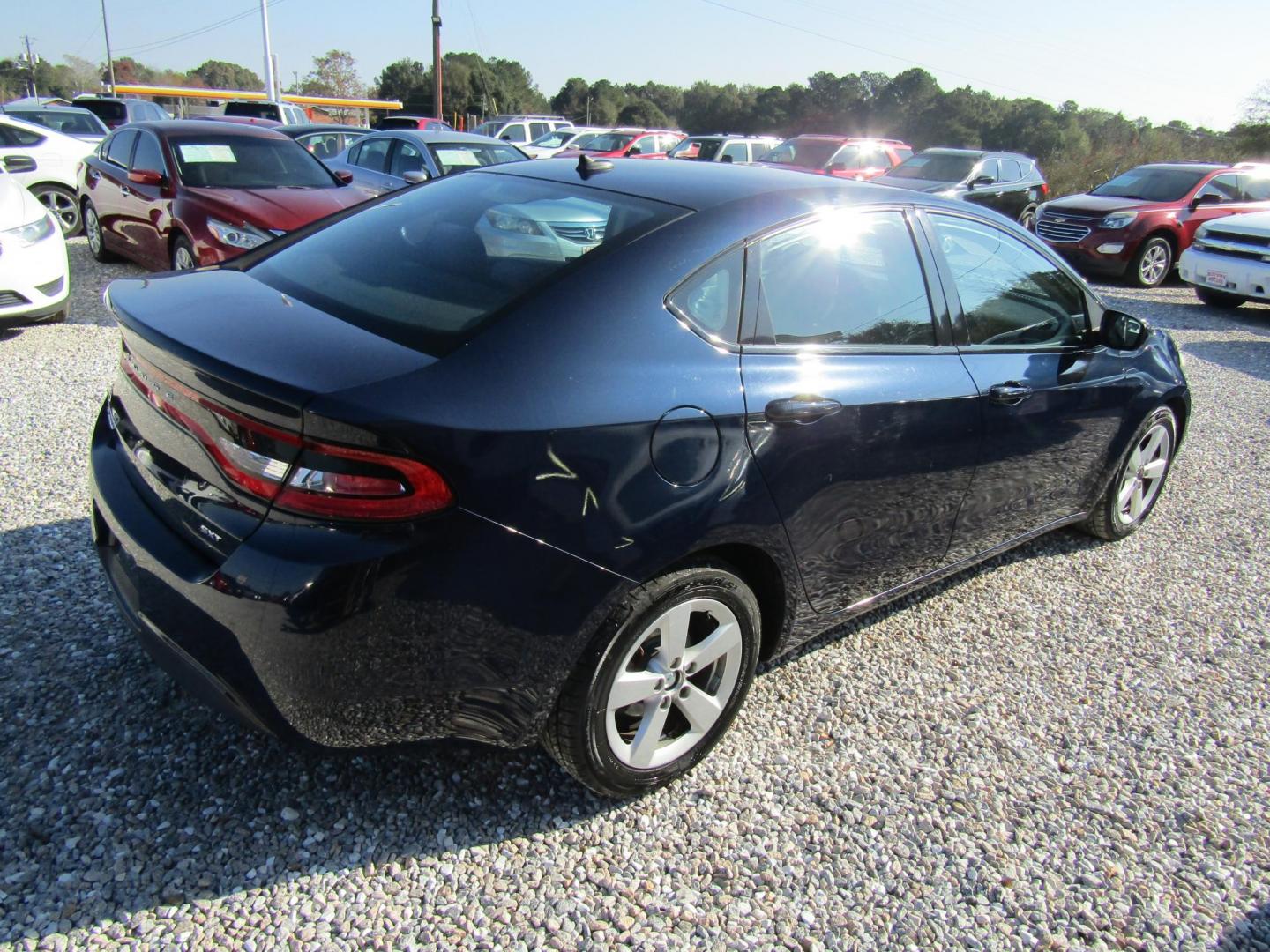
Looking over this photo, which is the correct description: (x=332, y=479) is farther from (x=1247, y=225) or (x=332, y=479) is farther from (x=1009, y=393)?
(x=1247, y=225)

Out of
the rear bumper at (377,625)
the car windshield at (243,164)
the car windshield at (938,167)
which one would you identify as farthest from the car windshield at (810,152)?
the rear bumper at (377,625)

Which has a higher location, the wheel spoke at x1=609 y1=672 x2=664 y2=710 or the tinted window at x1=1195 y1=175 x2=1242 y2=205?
the tinted window at x1=1195 y1=175 x2=1242 y2=205

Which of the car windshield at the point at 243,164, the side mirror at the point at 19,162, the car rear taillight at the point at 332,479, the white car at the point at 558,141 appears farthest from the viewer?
the white car at the point at 558,141

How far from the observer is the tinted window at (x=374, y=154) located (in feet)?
37.2

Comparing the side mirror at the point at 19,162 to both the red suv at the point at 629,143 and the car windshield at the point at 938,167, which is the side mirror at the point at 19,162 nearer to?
the car windshield at the point at 938,167

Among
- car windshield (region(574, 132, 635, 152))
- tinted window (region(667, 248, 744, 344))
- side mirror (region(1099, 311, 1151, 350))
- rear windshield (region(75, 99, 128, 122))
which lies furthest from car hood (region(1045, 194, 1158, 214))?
rear windshield (region(75, 99, 128, 122))

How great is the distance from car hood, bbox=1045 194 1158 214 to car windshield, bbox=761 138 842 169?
4.49 metres

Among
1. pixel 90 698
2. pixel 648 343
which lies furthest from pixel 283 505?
pixel 90 698

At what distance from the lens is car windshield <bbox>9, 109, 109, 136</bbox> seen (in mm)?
16516

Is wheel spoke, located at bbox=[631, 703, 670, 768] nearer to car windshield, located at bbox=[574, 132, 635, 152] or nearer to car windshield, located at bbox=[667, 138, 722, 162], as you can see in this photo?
car windshield, located at bbox=[667, 138, 722, 162]

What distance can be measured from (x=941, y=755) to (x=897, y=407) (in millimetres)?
1077

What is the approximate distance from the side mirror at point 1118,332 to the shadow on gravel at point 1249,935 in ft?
7.19

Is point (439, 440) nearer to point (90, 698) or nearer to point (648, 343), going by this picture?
point (648, 343)

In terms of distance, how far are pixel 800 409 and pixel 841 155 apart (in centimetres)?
1585
